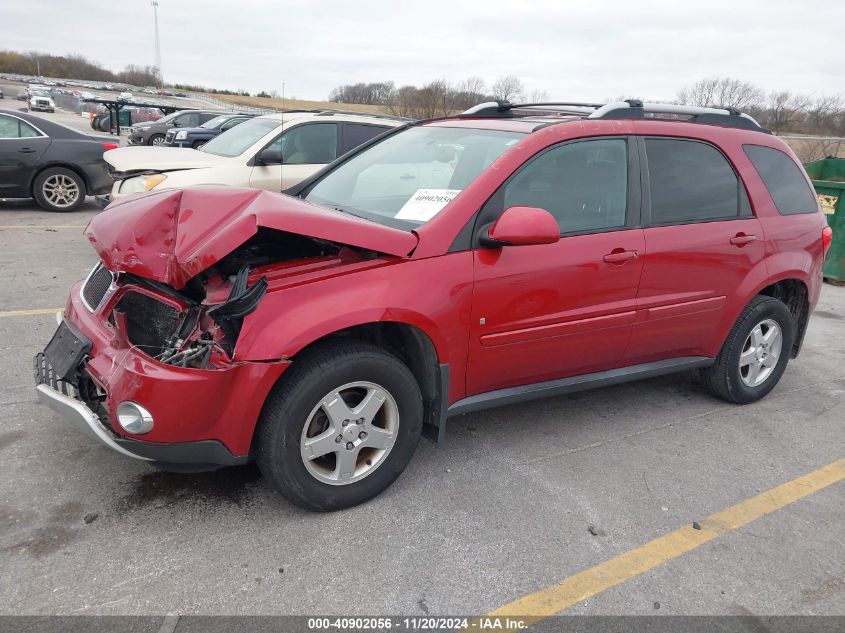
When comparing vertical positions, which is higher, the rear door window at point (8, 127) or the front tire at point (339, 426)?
the rear door window at point (8, 127)

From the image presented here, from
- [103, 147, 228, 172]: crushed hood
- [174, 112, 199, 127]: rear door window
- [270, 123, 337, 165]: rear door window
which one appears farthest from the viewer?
[174, 112, 199, 127]: rear door window

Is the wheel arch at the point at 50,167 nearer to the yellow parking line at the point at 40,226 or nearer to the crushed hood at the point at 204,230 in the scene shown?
the yellow parking line at the point at 40,226

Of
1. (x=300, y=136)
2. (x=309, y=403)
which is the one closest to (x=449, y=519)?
(x=309, y=403)

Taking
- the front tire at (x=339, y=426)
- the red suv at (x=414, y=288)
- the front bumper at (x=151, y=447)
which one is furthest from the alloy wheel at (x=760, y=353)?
the front bumper at (x=151, y=447)

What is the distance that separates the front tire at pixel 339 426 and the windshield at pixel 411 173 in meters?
0.77

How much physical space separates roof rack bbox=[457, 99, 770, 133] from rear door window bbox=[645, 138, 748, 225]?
0.22m

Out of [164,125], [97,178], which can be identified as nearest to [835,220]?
[97,178]

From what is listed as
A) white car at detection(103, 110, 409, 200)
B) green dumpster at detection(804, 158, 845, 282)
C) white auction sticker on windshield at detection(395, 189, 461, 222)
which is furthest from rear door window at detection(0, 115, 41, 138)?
green dumpster at detection(804, 158, 845, 282)

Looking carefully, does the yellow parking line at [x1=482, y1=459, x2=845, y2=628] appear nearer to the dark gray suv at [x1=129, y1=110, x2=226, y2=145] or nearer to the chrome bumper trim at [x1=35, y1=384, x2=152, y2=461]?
the chrome bumper trim at [x1=35, y1=384, x2=152, y2=461]

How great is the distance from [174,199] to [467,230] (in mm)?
1296

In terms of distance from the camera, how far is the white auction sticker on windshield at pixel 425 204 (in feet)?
10.3

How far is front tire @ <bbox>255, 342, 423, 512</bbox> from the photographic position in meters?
2.68

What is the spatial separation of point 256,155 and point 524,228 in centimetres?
548

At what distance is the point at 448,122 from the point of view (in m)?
4.02
